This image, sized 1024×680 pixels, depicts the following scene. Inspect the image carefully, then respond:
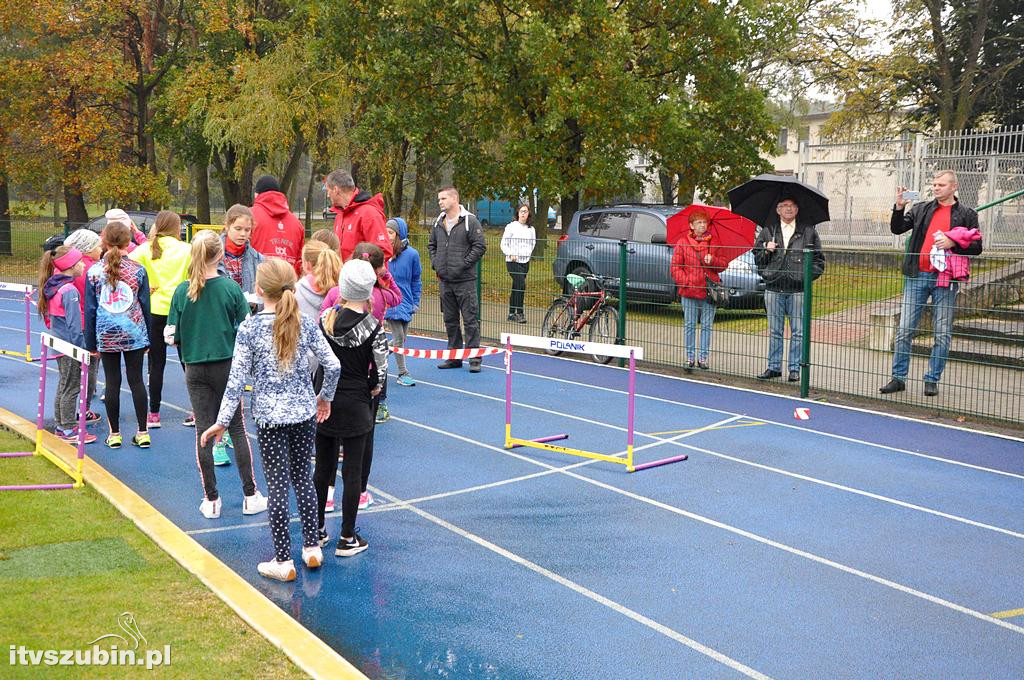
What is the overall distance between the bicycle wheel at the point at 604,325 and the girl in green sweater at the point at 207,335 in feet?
24.3

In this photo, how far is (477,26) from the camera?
22.0 m

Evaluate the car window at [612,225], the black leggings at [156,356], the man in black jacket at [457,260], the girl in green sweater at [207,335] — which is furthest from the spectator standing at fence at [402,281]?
the car window at [612,225]

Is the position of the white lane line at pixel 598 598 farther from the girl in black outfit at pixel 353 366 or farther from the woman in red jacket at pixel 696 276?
the woman in red jacket at pixel 696 276

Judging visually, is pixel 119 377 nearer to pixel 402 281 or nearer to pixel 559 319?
pixel 402 281

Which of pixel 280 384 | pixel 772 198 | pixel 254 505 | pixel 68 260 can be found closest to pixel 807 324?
pixel 772 198

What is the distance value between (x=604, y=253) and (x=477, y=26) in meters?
10.1

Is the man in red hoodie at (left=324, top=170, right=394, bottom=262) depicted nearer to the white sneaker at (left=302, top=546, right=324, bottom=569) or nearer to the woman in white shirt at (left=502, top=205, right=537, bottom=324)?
the white sneaker at (left=302, top=546, right=324, bottom=569)

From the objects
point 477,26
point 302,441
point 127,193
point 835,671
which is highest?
point 477,26

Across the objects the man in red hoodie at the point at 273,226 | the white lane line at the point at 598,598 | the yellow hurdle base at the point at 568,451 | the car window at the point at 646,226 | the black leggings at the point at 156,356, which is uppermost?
the car window at the point at 646,226

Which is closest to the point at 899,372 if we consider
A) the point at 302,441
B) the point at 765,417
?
the point at 765,417

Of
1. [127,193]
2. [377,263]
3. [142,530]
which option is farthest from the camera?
[127,193]

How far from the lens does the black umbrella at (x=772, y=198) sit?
39.0 ft

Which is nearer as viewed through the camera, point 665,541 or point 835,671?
point 835,671

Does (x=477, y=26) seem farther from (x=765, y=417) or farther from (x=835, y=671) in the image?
(x=835, y=671)
